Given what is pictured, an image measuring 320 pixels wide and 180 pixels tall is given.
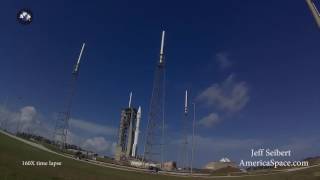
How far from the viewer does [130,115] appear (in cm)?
17512

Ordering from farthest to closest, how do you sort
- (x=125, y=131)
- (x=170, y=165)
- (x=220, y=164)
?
(x=125, y=131) < (x=170, y=165) < (x=220, y=164)

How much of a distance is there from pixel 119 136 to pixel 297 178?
407 ft

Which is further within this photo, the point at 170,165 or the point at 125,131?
the point at 125,131

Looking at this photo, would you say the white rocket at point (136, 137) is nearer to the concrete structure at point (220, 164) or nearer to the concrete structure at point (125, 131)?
the concrete structure at point (125, 131)

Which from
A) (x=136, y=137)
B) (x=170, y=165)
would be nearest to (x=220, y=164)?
(x=170, y=165)

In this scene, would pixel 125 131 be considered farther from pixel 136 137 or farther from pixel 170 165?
pixel 170 165

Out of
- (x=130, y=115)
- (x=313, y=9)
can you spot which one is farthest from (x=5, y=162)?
(x=130, y=115)

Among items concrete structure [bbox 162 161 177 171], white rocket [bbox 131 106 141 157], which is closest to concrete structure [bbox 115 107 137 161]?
white rocket [bbox 131 106 141 157]

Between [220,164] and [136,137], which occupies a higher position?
[136,137]

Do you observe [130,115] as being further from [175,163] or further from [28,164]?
[28,164]

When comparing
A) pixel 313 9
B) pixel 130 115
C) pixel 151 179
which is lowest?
pixel 151 179

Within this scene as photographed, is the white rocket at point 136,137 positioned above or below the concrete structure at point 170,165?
above

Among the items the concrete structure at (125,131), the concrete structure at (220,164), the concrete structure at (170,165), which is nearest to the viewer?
the concrete structure at (220,164)

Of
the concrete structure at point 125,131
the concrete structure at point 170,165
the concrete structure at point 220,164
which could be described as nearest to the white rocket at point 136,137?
the concrete structure at point 125,131
